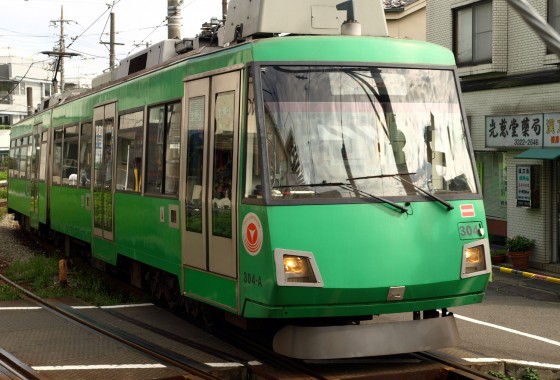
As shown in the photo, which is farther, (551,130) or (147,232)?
(551,130)

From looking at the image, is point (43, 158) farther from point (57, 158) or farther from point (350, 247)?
point (350, 247)

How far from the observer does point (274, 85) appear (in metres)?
7.88

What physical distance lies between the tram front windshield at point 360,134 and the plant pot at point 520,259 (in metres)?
10.6

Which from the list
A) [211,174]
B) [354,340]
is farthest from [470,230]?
[211,174]

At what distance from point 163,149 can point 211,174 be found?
5.47 feet

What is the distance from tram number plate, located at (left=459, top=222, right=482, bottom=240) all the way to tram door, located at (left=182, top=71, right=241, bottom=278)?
210 centimetres

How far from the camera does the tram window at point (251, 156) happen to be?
25.6 ft

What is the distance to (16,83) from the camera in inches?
3420

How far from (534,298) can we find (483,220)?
286 inches

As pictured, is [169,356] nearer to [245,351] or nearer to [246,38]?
[245,351]

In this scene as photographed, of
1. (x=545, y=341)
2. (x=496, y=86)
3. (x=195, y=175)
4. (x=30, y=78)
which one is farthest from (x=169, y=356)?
(x=30, y=78)

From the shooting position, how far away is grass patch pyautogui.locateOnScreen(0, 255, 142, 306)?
42.3 ft

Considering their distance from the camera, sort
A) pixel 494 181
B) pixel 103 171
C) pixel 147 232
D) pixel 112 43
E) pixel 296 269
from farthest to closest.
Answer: pixel 112 43
pixel 494 181
pixel 103 171
pixel 147 232
pixel 296 269

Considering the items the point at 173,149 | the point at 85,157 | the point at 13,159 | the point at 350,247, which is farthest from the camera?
the point at 13,159
